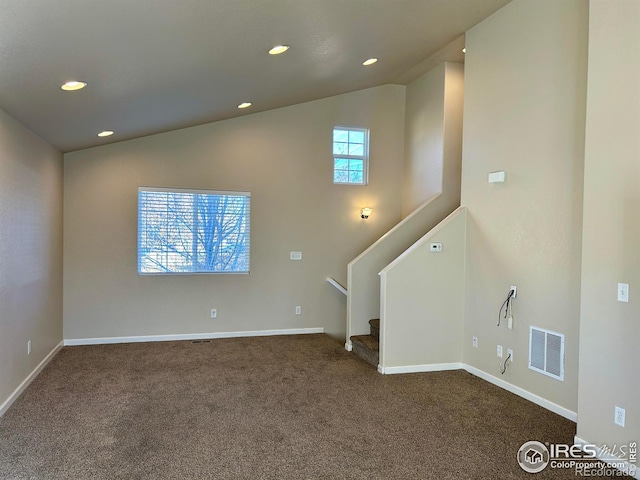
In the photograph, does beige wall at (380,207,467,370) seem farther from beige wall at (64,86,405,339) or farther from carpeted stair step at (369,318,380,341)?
beige wall at (64,86,405,339)

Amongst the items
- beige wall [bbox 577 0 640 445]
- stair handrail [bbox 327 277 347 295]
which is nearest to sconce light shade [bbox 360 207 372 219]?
stair handrail [bbox 327 277 347 295]

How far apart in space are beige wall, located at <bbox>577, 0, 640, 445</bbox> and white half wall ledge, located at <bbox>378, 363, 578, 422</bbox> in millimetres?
603

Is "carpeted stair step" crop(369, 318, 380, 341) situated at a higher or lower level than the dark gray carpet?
higher

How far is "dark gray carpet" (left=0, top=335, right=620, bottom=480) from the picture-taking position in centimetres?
266

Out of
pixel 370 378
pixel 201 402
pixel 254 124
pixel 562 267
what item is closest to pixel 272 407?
pixel 201 402

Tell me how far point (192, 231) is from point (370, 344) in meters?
2.90

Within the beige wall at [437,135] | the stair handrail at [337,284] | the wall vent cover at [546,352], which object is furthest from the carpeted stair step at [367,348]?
the beige wall at [437,135]

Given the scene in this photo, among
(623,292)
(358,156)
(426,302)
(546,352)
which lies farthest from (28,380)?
(623,292)

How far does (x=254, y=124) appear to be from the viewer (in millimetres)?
5977

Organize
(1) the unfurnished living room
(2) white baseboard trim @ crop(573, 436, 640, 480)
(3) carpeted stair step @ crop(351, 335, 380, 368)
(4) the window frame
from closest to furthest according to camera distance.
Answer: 1. (2) white baseboard trim @ crop(573, 436, 640, 480)
2. (1) the unfurnished living room
3. (3) carpeted stair step @ crop(351, 335, 380, 368)
4. (4) the window frame

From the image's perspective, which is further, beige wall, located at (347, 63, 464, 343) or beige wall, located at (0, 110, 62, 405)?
beige wall, located at (347, 63, 464, 343)

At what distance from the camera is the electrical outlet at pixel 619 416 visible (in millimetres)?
2640

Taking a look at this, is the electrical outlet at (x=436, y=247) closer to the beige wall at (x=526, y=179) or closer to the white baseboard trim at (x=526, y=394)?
the beige wall at (x=526, y=179)

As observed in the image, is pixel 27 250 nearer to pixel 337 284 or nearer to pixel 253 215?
pixel 253 215
